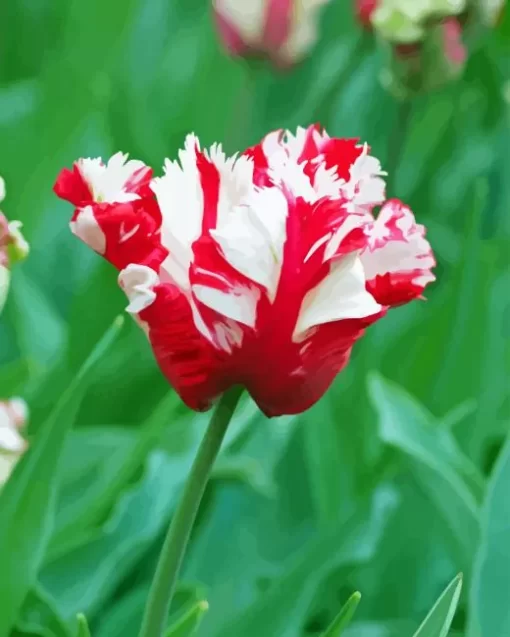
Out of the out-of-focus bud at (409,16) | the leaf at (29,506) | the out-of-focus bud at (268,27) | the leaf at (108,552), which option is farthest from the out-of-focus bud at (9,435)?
the out-of-focus bud at (268,27)

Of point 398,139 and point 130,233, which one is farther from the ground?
point 130,233

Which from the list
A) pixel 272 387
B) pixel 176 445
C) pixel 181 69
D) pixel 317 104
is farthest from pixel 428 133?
pixel 272 387

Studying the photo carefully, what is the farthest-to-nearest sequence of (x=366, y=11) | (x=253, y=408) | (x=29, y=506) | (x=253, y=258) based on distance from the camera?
(x=366, y=11) → (x=253, y=408) → (x=29, y=506) → (x=253, y=258)

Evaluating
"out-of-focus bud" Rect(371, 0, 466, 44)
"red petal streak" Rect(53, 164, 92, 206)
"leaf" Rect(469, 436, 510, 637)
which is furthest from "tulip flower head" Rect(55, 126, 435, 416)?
"out-of-focus bud" Rect(371, 0, 466, 44)

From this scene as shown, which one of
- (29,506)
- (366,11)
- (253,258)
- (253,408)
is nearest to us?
(253,258)

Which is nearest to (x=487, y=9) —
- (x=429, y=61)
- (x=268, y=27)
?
(x=429, y=61)

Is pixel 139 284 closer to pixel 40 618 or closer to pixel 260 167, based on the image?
pixel 260 167

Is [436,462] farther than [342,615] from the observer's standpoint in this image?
Yes
